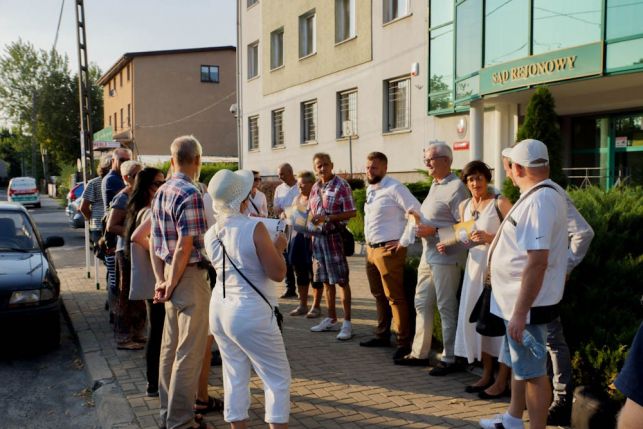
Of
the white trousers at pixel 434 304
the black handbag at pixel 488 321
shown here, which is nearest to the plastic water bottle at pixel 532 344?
the black handbag at pixel 488 321

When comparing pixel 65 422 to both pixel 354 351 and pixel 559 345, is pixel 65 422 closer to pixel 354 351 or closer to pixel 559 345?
pixel 354 351

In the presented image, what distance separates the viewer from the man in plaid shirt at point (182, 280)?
3994 millimetres

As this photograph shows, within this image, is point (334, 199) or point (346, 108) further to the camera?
point (346, 108)

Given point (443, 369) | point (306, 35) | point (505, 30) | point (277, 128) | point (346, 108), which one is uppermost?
point (306, 35)

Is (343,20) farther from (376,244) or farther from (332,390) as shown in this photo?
(332,390)

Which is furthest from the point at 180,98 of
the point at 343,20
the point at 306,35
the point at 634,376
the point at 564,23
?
the point at 634,376

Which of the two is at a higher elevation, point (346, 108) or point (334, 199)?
point (346, 108)

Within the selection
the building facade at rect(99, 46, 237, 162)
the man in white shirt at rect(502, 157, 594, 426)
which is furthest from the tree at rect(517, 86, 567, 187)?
the building facade at rect(99, 46, 237, 162)

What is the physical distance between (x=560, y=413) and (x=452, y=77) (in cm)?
1201

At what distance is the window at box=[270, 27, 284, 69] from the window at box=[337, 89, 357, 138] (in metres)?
5.28

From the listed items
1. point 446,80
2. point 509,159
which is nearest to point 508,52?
point 446,80

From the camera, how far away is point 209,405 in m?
4.69

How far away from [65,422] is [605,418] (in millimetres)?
4003

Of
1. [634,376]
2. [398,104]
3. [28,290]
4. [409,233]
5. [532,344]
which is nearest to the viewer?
[634,376]
